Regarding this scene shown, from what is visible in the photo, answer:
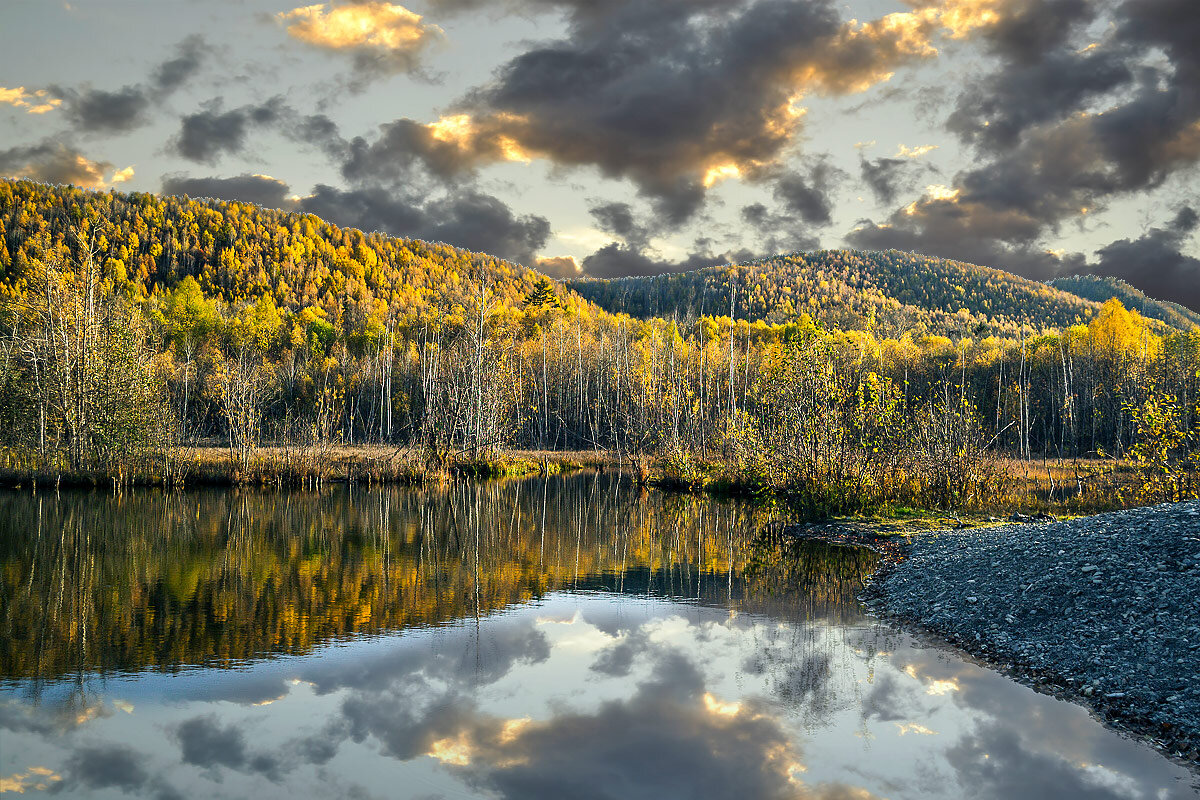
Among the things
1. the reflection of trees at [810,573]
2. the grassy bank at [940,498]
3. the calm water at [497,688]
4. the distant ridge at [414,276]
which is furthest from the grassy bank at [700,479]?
the distant ridge at [414,276]

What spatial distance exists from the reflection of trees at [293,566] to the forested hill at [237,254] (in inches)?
3216

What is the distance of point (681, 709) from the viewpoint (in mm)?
9023

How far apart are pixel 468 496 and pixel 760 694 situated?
24.0 meters

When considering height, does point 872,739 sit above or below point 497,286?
below

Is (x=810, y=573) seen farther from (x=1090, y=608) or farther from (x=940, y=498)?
(x=940, y=498)

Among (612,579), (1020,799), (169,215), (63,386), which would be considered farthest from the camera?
(169,215)

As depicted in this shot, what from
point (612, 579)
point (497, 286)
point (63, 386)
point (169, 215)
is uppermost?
point (169, 215)

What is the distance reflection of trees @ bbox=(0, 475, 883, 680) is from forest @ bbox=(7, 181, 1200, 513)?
3949 millimetres

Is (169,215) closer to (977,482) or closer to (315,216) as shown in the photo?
(315,216)

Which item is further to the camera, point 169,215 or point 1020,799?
A: point 169,215

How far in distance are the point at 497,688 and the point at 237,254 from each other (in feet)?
438

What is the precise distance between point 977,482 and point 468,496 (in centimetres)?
1970

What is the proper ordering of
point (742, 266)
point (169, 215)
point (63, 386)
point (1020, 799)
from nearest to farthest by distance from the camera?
1. point (1020, 799)
2. point (63, 386)
3. point (169, 215)
4. point (742, 266)

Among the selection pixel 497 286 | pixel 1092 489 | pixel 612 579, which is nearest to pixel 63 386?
pixel 612 579
